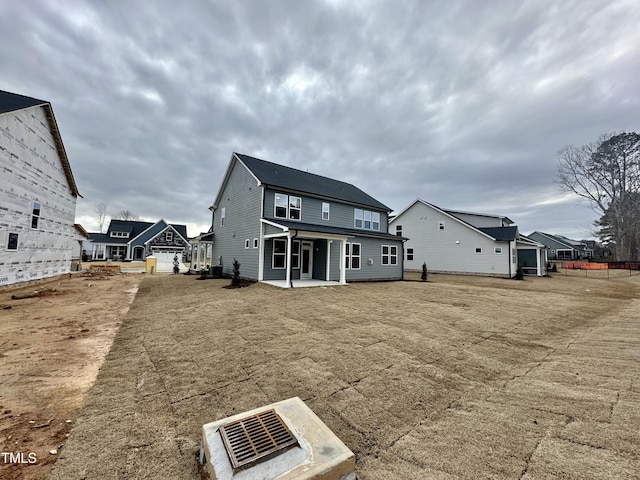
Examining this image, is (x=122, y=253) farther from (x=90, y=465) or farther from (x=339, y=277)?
(x=90, y=465)

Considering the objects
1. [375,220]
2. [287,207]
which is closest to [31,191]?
[287,207]

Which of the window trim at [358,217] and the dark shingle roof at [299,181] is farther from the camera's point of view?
the window trim at [358,217]

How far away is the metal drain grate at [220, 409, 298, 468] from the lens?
1.92 m

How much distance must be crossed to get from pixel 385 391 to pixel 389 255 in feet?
48.8

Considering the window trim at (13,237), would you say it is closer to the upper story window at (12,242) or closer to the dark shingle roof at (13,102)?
the upper story window at (12,242)

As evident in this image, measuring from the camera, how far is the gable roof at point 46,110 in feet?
35.3

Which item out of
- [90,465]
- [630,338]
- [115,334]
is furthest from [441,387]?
[115,334]

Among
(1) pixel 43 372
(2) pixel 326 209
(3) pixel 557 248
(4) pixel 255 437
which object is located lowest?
(1) pixel 43 372

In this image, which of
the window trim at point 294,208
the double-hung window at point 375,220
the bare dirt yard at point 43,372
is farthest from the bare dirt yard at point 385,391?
the double-hung window at point 375,220

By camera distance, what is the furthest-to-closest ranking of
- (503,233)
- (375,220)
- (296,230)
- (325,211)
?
1. (503,233)
2. (375,220)
3. (325,211)
4. (296,230)

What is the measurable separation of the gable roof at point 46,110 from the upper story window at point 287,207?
11101 mm

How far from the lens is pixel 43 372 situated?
3.68 metres

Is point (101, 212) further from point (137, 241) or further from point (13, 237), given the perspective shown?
point (13, 237)

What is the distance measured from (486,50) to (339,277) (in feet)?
39.2
